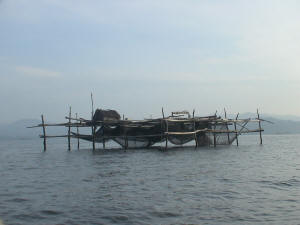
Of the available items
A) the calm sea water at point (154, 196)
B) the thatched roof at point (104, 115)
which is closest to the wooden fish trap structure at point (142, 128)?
the thatched roof at point (104, 115)

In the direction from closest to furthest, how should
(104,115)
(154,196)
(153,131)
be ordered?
(154,196) → (104,115) → (153,131)

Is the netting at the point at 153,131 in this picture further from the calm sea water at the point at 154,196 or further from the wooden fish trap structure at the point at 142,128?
the calm sea water at the point at 154,196

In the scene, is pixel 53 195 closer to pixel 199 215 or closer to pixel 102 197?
pixel 102 197

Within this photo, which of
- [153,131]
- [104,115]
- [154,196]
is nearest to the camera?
[154,196]

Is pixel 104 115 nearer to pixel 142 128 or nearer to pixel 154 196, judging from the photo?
pixel 142 128

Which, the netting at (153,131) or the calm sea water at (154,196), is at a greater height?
the netting at (153,131)

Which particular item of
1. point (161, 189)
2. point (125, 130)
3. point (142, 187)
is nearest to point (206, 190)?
point (161, 189)

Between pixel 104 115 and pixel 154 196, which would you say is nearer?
pixel 154 196

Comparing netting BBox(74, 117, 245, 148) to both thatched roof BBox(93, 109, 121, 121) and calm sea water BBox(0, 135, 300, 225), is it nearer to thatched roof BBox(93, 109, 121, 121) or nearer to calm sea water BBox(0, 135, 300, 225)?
thatched roof BBox(93, 109, 121, 121)

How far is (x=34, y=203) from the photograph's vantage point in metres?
12.9

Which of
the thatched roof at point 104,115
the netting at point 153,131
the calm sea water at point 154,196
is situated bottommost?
the calm sea water at point 154,196

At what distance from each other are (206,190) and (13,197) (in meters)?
7.70

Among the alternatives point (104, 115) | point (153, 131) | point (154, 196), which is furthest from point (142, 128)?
point (154, 196)

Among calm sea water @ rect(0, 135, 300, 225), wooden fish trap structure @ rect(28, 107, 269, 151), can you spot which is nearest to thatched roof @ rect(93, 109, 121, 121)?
wooden fish trap structure @ rect(28, 107, 269, 151)
